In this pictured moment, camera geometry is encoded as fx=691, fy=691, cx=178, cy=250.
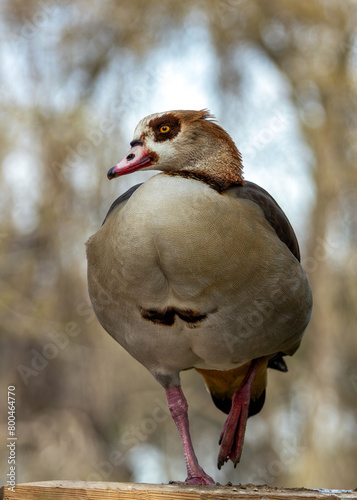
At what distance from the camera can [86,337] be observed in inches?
312

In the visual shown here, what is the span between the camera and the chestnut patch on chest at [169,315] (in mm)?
2979

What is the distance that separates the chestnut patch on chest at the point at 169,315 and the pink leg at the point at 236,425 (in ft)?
2.42

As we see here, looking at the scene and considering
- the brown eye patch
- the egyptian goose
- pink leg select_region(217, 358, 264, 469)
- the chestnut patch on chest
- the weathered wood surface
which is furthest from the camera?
pink leg select_region(217, 358, 264, 469)

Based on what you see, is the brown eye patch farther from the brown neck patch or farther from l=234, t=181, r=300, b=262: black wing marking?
l=234, t=181, r=300, b=262: black wing marking

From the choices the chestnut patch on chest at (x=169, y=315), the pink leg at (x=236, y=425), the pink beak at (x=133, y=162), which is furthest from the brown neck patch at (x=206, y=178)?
the pink leg at (x=236, y=425)

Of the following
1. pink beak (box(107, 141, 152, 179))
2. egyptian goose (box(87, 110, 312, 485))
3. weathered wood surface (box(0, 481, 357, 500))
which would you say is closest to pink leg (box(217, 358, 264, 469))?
egyptian goose (box(87, 110, 312, 485))

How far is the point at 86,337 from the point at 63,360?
0.42 m

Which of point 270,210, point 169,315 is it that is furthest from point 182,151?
point 169,315

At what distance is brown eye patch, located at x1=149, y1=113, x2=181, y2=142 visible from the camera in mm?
3109

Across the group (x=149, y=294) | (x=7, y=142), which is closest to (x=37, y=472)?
(x=7, y=142)

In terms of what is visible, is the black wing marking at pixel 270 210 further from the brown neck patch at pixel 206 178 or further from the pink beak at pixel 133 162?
the pink beak at pixel 133 162

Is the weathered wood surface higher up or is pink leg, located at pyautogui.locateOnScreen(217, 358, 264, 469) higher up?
pink leg, located at pyautogui.locateOnScreen(217, 358, 264, 469)

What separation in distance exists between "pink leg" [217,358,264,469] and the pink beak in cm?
123

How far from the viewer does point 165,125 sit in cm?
313
